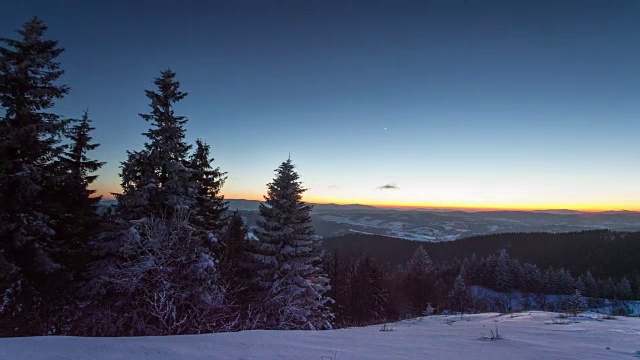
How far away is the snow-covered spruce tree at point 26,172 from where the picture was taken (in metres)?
12.8

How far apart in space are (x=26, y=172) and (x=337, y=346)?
14.6 meters

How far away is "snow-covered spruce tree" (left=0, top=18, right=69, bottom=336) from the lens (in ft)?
42.0

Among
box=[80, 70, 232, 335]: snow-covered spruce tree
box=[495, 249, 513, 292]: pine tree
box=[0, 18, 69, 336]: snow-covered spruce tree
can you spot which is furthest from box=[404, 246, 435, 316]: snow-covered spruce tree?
box=[0, 18, 69, 336]: snow-covered spruce tree

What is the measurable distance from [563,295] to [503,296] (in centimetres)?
1444

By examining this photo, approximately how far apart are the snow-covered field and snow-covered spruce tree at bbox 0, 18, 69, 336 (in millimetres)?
12318

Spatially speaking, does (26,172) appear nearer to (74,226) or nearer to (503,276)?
(74,226)

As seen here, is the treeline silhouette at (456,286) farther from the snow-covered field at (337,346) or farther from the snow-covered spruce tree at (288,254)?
the snow-covered field at (337,346)

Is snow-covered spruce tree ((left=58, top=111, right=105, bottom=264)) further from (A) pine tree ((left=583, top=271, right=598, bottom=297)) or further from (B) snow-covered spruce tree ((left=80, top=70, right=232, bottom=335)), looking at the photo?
(A) pine tree ((left=583, top=271, right=598, bottom=297))

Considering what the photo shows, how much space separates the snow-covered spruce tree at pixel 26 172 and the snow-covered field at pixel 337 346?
12.3m

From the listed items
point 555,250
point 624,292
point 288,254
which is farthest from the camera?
point 555,250

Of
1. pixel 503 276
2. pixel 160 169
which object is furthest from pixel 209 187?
pixel 503 276

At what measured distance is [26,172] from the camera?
12930 mm

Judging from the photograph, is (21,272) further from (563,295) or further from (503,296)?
(563,295)

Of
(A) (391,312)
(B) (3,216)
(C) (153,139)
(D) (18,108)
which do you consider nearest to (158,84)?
(C) (153,139)
